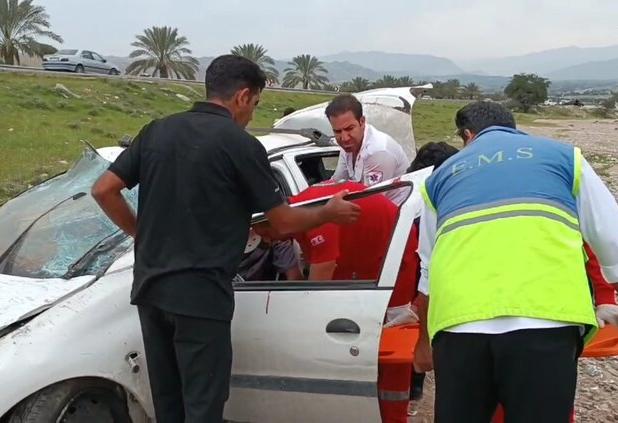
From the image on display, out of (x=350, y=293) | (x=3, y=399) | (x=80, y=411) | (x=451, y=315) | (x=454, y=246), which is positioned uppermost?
(x=454, y=246)

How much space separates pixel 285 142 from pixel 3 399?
246 cm

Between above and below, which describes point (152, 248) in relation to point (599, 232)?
below

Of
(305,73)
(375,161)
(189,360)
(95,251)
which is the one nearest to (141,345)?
(189,360)

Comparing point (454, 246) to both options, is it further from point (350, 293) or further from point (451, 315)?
point (350, 293)

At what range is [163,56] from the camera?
35.2 m

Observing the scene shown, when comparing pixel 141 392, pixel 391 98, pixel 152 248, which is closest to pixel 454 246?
pixel 152 248

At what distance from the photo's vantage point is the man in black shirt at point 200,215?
2.29 m

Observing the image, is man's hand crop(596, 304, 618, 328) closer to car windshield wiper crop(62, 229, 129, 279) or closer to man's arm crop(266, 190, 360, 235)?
man's arm crop(266, 190, 360, 235)

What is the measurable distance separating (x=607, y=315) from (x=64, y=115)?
17111 millimetres

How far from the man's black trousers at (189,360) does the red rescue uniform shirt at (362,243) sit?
697 mm

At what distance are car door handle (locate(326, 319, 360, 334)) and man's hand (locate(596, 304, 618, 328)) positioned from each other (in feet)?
2.98

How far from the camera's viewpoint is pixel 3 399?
249 cm

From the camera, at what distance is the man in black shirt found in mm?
2289

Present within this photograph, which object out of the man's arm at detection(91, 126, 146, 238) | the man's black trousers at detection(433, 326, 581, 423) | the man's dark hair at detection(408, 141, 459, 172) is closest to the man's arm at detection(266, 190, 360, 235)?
the man's arm at detection(91, 126, 146, 238)
